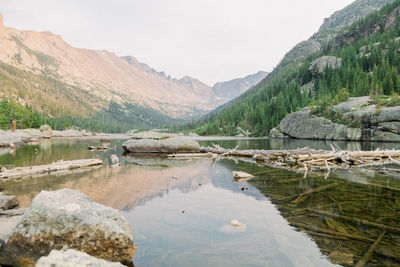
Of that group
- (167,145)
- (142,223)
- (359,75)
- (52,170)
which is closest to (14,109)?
(167,145)

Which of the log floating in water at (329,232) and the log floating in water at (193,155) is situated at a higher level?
the log floating in water at (193,155)

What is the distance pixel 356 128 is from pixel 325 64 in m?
76.3

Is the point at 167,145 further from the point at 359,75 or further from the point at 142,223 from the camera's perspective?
the point at 359,75

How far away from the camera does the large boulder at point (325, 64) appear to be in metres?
115

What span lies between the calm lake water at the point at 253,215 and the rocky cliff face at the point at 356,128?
144 ft

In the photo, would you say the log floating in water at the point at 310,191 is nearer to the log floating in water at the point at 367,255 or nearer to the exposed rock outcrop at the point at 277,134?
the log floating in water at the point at 367,255

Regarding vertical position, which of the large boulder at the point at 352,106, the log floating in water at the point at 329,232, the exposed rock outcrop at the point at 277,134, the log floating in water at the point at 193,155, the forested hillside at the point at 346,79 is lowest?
the log floating in water at the point at 329,232

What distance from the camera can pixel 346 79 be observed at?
314 ft

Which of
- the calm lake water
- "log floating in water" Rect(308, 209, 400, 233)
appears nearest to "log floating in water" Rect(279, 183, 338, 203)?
the calm lake water

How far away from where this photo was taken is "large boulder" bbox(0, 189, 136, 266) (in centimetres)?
488

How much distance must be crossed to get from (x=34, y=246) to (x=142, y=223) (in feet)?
11.6

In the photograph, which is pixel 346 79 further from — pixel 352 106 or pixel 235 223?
pixel 235 223

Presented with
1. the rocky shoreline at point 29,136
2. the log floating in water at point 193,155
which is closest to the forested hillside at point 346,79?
the log floating in water at point 193,155

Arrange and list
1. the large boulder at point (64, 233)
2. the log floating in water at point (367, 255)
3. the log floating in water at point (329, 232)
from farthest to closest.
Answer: the log floating in water at point (329, 232) < the log floating in water at point (367, 255) < the large boulder at point (64, 233)
